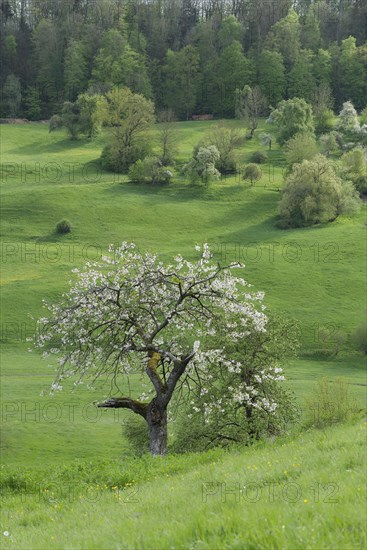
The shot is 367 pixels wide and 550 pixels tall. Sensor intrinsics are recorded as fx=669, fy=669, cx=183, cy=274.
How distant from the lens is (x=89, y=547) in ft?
24.6

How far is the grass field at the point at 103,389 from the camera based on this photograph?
Answer: 773 centimetres

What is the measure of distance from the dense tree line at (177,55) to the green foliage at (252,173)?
52142mm

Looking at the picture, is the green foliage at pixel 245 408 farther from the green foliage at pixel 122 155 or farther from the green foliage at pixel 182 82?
the green foliage at pixel 182 82

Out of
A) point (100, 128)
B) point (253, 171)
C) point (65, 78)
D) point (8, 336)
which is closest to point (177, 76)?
point (65, 78)

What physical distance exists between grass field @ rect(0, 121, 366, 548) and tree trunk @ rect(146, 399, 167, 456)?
243cm

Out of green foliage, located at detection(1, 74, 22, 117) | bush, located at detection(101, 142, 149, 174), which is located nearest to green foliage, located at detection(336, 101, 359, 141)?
bush, located at detection(101, 142, 149, 174)

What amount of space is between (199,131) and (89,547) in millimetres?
143290

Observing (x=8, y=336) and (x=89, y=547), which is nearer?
(x=89, y=547)

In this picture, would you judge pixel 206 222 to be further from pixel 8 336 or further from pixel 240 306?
pixel 240 306

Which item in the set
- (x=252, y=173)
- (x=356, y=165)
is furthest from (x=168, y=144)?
(x=356, y=165)

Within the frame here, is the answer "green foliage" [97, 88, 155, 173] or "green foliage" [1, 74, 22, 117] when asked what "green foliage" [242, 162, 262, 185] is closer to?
"green foliage" [97, 88, 155, 173]

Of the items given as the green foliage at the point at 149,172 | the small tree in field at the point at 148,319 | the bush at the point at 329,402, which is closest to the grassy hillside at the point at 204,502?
the small tree in field at the point at 148,319

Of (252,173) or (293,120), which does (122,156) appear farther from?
(293,120)

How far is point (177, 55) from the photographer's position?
171m
